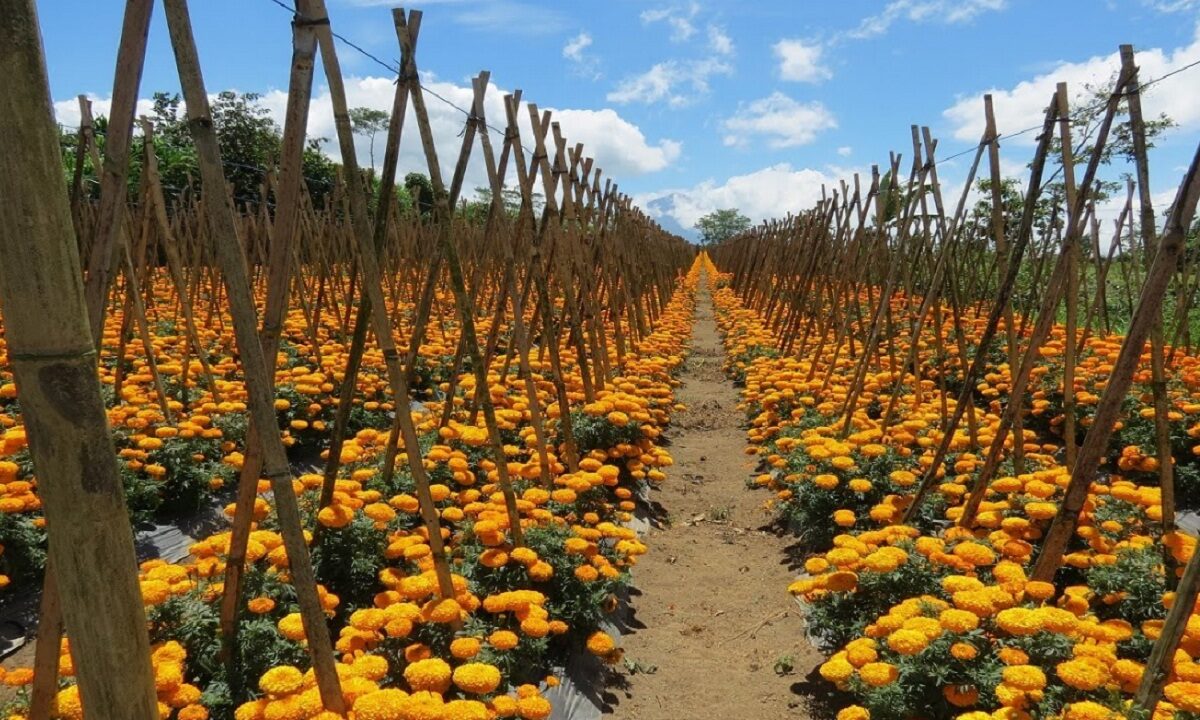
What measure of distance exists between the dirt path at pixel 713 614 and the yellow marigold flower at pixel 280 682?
1809 mm

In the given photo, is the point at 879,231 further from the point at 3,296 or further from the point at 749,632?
the point at 3,296

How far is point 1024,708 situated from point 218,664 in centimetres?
311

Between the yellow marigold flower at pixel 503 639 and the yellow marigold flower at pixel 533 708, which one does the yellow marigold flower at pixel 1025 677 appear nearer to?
the yellow marigold flower at pixel 533 708

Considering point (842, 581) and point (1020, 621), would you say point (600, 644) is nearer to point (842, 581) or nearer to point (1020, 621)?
point (842, 581)

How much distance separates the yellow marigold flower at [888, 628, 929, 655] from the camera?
9.18 ft

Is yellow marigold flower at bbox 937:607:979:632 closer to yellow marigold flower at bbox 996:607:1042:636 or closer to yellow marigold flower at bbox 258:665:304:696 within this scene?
yellow marigold flower at bbox 996:607:1042:636

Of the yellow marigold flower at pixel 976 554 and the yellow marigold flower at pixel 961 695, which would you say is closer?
the yellow marigold flower at pixel 961 695

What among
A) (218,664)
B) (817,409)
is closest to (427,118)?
(218,664)

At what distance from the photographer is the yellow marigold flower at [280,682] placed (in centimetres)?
236

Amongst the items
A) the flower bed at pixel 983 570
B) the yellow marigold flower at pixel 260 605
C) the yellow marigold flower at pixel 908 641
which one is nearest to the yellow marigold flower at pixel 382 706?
the yellow marigold flower at pixel 260 605

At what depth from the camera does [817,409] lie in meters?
7.06

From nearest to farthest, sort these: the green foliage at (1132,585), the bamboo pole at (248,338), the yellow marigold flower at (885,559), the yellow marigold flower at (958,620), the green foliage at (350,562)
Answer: the bamboo pole at (248,338), the yellow marigold flower at (958,620), the green foliage at (1132,585), the yellow marigold flower at (885,559), the green foliage at (350,562)

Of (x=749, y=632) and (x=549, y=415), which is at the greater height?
(x=549, y=415)

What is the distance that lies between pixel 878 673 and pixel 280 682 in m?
2.28
